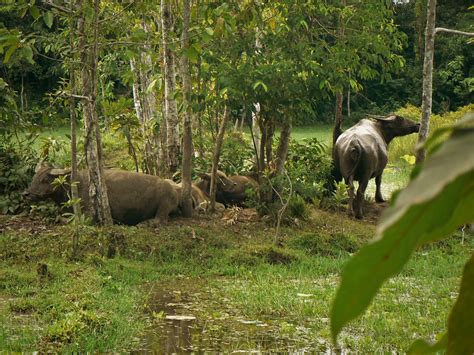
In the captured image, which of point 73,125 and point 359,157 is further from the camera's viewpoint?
point 359,157

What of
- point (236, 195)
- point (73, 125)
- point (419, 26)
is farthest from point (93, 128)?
point (419, 26)

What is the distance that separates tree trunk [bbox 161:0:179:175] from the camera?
8.39 meters

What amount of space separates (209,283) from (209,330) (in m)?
1.27

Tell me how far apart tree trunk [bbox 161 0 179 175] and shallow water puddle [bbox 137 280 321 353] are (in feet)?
11.5

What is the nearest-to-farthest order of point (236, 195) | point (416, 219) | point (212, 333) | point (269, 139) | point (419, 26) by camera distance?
point (416, 219), point (212, 333), point (269, 139), point (236, 195), point (419, 26)

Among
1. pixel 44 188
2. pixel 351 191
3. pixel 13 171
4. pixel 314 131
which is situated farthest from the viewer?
pixel 314 131

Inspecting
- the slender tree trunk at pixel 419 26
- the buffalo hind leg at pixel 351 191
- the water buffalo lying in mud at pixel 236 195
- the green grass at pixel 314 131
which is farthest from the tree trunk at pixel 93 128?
the green grass at pixel 314 131

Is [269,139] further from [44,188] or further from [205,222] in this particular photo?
[44,188]

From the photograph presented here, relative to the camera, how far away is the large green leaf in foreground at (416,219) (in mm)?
266

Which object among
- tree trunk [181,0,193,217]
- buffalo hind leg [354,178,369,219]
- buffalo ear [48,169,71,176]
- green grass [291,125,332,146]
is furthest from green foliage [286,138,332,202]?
green grass [291,125,332,146]

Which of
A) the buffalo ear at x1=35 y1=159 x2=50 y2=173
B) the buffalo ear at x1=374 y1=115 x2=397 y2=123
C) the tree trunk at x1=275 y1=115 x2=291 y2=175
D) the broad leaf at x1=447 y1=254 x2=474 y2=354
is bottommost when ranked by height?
the buffalo ear at x1=35 y1=159 x2=50 y2=173

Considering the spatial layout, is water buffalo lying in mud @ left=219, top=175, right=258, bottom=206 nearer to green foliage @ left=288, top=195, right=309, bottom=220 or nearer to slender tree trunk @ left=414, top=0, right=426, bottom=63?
green foliage @ left=288, top=195, right=309, bottom=220

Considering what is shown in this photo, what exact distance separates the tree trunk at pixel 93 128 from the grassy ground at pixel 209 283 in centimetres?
31

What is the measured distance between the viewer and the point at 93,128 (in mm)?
6891
